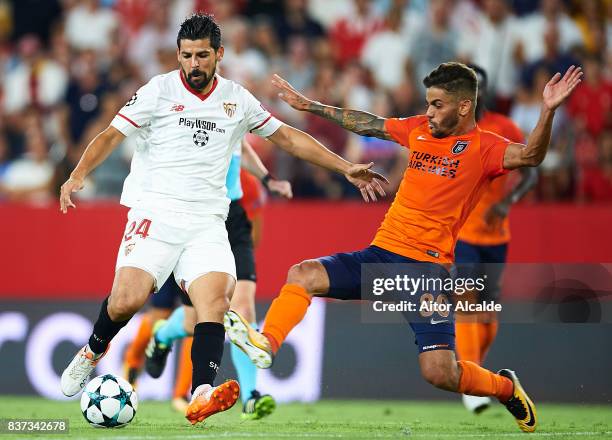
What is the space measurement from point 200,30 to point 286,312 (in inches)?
76.6

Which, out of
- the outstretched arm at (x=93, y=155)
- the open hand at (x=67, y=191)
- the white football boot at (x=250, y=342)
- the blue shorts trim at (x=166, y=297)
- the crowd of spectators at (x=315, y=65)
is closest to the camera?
the white football boot at (x=250, y=342)

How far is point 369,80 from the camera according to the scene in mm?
14031

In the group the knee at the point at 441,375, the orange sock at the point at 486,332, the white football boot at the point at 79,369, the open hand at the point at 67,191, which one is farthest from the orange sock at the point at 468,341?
the open hand at the point at 67,191

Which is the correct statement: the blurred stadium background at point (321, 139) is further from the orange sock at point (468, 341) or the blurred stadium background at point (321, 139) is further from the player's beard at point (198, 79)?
the player's beard at point (198, 79)

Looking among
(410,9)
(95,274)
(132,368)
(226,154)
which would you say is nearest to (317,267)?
(226,154)

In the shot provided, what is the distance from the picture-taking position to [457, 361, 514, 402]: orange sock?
739cm

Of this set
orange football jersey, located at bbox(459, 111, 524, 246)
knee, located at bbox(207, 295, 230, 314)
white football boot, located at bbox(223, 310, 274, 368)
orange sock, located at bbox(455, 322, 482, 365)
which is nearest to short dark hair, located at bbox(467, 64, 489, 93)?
orange football jersey, located at bbox(459, 111, 524, 246)

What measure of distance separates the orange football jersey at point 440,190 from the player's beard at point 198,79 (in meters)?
1.49

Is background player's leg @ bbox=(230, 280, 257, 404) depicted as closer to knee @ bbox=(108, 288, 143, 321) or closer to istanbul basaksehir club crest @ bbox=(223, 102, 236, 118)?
knee @ bbox=(108, 288, 143, 321)

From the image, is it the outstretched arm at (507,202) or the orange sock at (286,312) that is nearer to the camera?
the orange sock at (286,312)

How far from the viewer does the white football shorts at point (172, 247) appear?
289 inches

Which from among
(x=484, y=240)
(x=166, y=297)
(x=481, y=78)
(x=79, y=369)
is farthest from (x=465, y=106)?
(x=166, y=297)

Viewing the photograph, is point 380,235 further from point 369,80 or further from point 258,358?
point 369,80

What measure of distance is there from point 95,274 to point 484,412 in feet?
14.0
